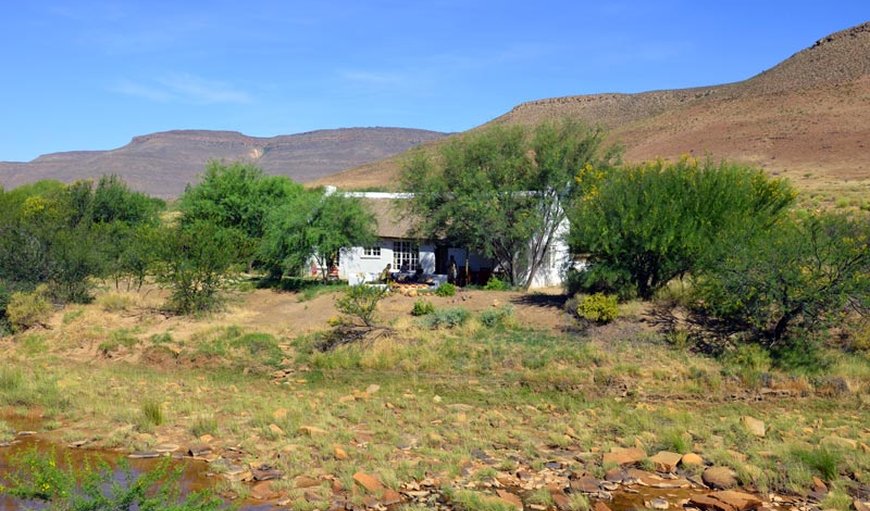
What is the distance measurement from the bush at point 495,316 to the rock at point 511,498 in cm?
1166

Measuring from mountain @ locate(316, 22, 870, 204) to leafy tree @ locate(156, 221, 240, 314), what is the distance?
3126cm

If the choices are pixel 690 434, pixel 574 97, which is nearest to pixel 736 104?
pixel 574 97

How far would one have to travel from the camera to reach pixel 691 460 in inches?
546

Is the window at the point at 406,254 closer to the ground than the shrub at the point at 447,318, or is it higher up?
higher up

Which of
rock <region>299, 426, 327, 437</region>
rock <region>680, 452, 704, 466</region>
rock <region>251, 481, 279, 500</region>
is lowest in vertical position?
rock <region>680, 452, 704, 466</region>

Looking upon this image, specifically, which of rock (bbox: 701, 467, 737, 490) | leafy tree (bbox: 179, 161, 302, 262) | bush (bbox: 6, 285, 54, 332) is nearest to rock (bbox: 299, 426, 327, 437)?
rock (bbox: 701, 467, 737, 490)

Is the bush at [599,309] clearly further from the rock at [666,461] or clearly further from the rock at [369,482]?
the rock at [369,482]

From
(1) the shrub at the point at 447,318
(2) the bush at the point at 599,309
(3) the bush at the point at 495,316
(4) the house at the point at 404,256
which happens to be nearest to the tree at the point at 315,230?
(4) the house at the point at 404,256

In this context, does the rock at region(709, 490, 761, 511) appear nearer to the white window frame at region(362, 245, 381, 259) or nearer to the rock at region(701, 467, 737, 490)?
the rock at region(701, 467, 737, 490)

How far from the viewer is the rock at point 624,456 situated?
13.9m

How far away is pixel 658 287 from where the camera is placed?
81.7 ft

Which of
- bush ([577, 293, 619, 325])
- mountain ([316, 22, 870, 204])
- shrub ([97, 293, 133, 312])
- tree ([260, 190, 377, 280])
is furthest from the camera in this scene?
mountain ([316, 22, 870, 204])

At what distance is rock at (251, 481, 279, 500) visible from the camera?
41.5ft

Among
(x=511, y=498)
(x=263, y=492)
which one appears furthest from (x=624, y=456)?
(x=263, y=492)
